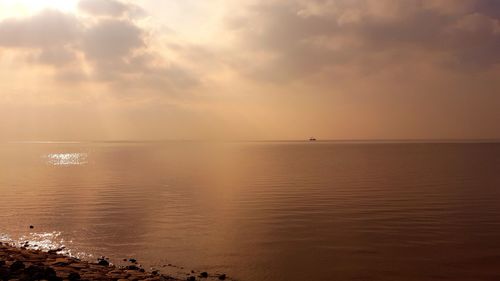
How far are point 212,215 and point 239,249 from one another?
11.8 meters

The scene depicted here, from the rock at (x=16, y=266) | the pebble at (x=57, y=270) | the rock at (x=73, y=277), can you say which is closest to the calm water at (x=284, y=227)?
the pebble at (x=57, y=270)

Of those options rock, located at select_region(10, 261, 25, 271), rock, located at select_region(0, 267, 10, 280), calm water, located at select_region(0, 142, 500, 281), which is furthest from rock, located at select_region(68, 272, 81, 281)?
calm water, located at select_region(0, 142, 500, 281)

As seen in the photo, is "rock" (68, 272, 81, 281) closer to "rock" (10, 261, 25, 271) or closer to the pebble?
the pebble

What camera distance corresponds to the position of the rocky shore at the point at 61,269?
57.2 feet

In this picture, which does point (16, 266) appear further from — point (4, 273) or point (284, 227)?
point (284, 227)

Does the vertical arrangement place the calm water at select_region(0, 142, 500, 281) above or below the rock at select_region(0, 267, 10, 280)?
below

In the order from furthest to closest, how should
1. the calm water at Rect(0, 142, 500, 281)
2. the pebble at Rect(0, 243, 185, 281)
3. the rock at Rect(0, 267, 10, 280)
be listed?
1. the calm water at Rect(0, 142, 500, 281)
2. the pebble at Rect(0, 243, 185, 281)
3. the rock at Rect(0, 267, 10, 280)

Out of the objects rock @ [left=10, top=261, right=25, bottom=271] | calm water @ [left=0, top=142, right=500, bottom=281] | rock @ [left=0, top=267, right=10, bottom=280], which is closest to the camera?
rock @ [left=0, top=267, right=10, bottom=280]

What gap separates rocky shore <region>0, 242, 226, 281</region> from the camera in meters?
17.4

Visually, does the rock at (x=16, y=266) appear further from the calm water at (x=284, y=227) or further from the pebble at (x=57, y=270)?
the calm water at (x=284, y=227)

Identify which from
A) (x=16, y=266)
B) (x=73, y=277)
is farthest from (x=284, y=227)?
(x=16, y=266)

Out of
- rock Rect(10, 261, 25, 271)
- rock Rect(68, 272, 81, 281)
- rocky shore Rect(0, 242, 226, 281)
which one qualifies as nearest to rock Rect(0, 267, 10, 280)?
rocky shore Rect(0, 242, 226, 281)

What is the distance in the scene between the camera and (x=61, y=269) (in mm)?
19250

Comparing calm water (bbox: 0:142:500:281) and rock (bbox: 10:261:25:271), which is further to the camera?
calm water (bbox: 0:142:500:281)
